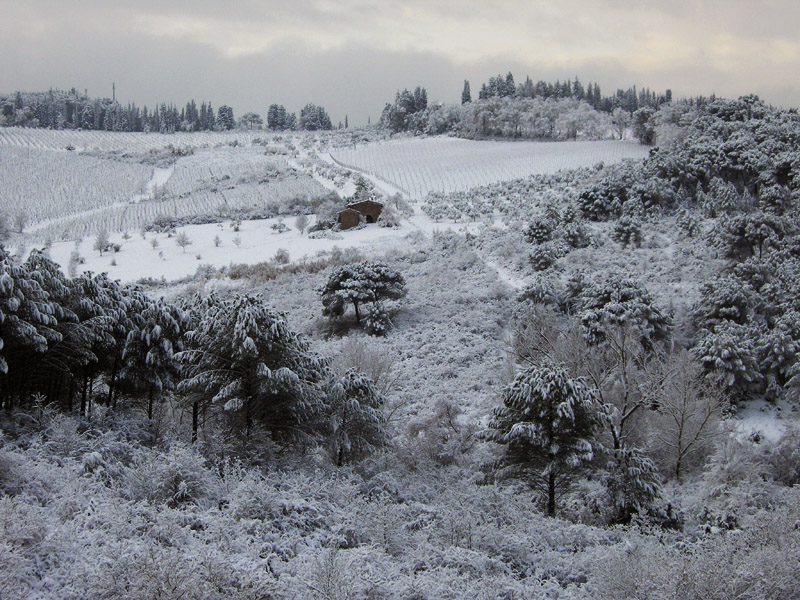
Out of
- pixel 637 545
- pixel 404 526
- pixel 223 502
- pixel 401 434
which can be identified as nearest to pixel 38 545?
pixel 223 502

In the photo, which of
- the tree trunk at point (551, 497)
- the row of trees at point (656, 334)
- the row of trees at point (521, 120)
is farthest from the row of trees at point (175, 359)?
the row of trees at point (521, 120)

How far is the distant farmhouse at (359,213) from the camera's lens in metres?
57.4

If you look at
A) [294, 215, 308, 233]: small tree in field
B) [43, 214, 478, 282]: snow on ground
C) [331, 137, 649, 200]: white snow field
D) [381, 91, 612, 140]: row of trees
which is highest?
[381, 91, 612, 140]: row of trees

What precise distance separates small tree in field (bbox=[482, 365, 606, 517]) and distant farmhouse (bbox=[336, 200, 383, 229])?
4275cm

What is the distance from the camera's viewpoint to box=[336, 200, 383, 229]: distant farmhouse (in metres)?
57.4

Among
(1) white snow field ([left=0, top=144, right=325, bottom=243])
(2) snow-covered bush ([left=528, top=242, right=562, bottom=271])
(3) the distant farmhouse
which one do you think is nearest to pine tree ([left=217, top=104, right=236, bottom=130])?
(1) white snow field ([left=0, top=144, right=325, bottom=243])

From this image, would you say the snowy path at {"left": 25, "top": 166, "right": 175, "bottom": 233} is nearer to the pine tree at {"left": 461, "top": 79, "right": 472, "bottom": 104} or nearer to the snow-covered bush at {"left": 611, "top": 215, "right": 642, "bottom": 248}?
the snow-covered bush at {"left": 611, "top": 215, "right": 642, "bottom": 248}

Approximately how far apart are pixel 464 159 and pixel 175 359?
266 ft

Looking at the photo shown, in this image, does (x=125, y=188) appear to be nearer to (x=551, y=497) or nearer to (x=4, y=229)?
(x=4, y=229)

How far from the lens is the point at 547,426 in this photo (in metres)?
16.0

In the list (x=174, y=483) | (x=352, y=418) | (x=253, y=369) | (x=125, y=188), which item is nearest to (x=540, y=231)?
(x=352, y=418)

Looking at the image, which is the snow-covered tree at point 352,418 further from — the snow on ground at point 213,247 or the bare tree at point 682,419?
the snow on ground at point 213,247

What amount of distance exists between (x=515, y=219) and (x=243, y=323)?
143 ft

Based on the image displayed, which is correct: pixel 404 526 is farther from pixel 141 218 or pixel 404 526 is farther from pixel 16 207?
pixel 16 207
